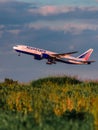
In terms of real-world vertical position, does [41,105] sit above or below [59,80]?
below

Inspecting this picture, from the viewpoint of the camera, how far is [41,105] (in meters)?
14.1

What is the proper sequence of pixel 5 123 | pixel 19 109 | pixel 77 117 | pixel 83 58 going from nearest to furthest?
pixel 5 123 < pixel 77 117 < pixel 19 109 < pixel 83 58

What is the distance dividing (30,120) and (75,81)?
23.9 metres

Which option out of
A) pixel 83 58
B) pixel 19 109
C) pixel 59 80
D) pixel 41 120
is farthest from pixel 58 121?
pixel 83 58

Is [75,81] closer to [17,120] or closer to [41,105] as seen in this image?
[41,105]

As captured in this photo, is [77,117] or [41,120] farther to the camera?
[77,117]

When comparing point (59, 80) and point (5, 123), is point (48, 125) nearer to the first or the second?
point (5, 123)

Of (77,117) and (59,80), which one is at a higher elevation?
(59,80)

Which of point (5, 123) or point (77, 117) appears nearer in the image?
point (5, 123)

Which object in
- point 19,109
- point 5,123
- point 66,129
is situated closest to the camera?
point 66,129

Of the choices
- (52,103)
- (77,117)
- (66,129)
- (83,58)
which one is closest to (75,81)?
(52,103)

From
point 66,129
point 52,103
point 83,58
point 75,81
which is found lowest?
point 66,129

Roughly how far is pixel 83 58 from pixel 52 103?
77.7 metres

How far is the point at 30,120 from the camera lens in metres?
10.6
